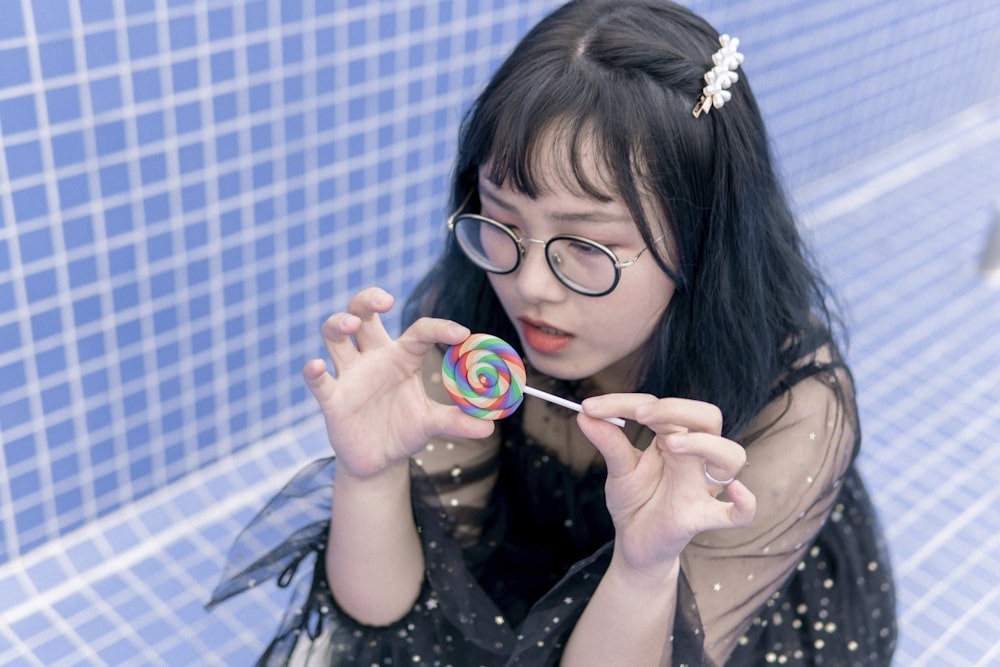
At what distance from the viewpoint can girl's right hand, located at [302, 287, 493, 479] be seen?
4.01 feet

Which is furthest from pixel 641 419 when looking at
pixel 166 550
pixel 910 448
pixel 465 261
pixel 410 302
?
pixel 910 448

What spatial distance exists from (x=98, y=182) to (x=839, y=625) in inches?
46.0

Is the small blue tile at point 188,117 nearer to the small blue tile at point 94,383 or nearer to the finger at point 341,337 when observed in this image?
the small blue tile at point 94,383

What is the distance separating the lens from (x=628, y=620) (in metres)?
1.19

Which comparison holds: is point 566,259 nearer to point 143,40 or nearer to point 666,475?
point 666,475

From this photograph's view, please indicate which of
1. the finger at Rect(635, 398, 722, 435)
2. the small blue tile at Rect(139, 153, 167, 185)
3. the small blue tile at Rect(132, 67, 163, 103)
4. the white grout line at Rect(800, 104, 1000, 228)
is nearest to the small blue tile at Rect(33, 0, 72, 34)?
the small blue tile at Rect(132, 67, 163, 103)

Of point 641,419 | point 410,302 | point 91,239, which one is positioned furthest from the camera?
point 91,239

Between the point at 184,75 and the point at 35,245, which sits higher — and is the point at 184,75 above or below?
above

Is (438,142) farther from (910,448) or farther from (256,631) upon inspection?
(910,448)

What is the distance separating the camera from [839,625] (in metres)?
1.47

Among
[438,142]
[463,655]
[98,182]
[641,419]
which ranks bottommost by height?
[463,655]

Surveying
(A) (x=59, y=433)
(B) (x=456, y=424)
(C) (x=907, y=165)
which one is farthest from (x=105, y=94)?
(C) (x=907, y=165)

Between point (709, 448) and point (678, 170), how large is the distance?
301 millimetres

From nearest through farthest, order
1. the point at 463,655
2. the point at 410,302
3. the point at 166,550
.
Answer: the point at 463,655
the point at 410,302
the point at 166,550
